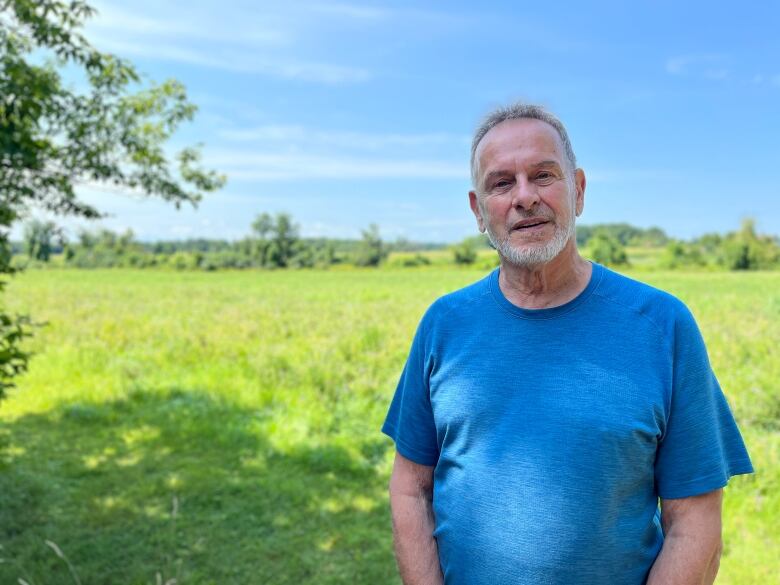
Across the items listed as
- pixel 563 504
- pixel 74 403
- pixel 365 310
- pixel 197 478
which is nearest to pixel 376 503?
pixel 197 478

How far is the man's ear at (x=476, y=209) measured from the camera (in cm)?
214

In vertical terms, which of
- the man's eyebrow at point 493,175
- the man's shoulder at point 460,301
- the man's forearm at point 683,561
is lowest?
the man's forearm at point 683,561

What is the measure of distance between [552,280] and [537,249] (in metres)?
0.12

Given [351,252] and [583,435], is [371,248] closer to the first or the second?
[351,252]

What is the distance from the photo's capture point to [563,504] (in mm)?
1797

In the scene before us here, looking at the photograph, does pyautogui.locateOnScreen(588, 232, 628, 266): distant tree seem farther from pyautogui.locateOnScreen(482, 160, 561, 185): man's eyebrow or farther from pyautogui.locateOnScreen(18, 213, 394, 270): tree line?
pyautogui.locateOnScreen(482, 160, 561, 185): man's eyebrow

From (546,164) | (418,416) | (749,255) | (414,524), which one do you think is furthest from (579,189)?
(749,255)

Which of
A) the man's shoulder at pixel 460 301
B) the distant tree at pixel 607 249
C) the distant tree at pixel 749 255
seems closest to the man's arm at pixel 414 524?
the man's shoulder at pixel 460 301

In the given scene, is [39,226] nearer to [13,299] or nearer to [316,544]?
[316,544]

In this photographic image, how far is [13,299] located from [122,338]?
14.0 meters

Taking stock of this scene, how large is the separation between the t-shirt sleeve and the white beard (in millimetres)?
409

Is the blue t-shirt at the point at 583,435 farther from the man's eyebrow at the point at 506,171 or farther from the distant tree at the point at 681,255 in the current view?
the distant tree at the point at 681,255

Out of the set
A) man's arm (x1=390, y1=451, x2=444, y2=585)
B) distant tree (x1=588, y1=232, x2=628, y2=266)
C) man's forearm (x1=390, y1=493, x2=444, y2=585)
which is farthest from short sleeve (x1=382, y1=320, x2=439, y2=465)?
distant tree (x1=588, y1=232, x2=628, y2=266)

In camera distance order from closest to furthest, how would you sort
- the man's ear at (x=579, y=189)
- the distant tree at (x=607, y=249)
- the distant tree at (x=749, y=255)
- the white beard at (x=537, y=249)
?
the white beard at (x=537, y=249)
the man's ear at (x=579, y=189)
the distant tree at (x=749, y=255)
the distant tree at (x=607, y=249)
